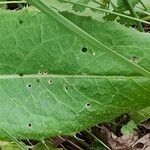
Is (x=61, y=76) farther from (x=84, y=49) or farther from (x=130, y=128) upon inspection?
(x=130, y=128)

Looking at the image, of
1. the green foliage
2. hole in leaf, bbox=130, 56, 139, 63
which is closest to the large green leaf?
hole in leaf, bbox=130, 56, 139, 63

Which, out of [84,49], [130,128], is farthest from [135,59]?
[130,128]

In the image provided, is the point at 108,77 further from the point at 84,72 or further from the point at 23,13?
the point at 23,13

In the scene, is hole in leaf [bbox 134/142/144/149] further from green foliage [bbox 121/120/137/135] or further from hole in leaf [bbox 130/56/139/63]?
hole in leaf [bbox 130/56/139/63]

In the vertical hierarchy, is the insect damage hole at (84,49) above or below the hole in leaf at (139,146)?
above

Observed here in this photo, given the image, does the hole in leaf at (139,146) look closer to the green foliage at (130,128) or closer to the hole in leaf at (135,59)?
the green foliage at (130,128)

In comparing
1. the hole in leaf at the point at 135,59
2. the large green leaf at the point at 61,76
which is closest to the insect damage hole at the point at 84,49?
the large green leaf at the point at 61,76

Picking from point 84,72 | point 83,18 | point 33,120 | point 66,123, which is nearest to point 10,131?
point 33,120

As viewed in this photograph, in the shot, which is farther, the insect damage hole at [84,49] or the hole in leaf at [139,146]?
the hole in leaf at [139,146]

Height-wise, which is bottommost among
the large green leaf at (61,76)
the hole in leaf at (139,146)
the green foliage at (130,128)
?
the hole in leaf at (139,146)
